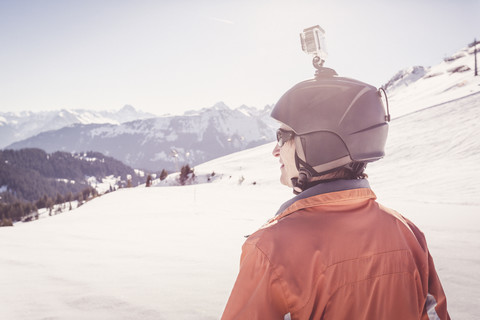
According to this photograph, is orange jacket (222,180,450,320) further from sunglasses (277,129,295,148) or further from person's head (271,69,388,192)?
sunglasses (277,129,295,148)

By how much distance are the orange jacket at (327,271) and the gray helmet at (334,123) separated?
1.38ft

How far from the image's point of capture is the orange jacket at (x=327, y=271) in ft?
4.04

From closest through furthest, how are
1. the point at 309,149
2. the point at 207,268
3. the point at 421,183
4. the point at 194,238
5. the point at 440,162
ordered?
the point at 309,149 < the point at 207,268 < the point at 194,238 < the point at 421,183 < the point at 440,162

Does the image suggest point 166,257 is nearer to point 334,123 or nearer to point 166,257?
point 166,257

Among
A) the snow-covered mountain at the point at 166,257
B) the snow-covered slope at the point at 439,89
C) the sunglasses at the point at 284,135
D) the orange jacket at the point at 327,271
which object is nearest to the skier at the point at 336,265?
the orange jacket at the point at 327,271

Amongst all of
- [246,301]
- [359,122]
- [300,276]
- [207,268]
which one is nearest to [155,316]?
[207,268]

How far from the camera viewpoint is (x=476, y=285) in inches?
126

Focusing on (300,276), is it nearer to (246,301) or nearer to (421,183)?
(246,301)

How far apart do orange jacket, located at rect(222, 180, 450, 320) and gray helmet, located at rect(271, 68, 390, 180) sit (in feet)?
1.38

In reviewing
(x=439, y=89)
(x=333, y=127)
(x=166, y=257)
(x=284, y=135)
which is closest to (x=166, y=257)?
(x=166, y=257)

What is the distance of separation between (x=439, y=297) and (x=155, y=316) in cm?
246

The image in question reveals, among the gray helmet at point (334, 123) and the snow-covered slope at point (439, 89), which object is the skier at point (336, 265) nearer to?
the gray helmet at point (334, 123)

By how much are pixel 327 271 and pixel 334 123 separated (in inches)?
36.4

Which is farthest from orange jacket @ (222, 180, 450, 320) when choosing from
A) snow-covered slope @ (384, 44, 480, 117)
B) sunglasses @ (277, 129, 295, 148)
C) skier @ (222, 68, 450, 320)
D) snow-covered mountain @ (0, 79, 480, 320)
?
snow-covered slope @ (384, 44, 480, 117)
